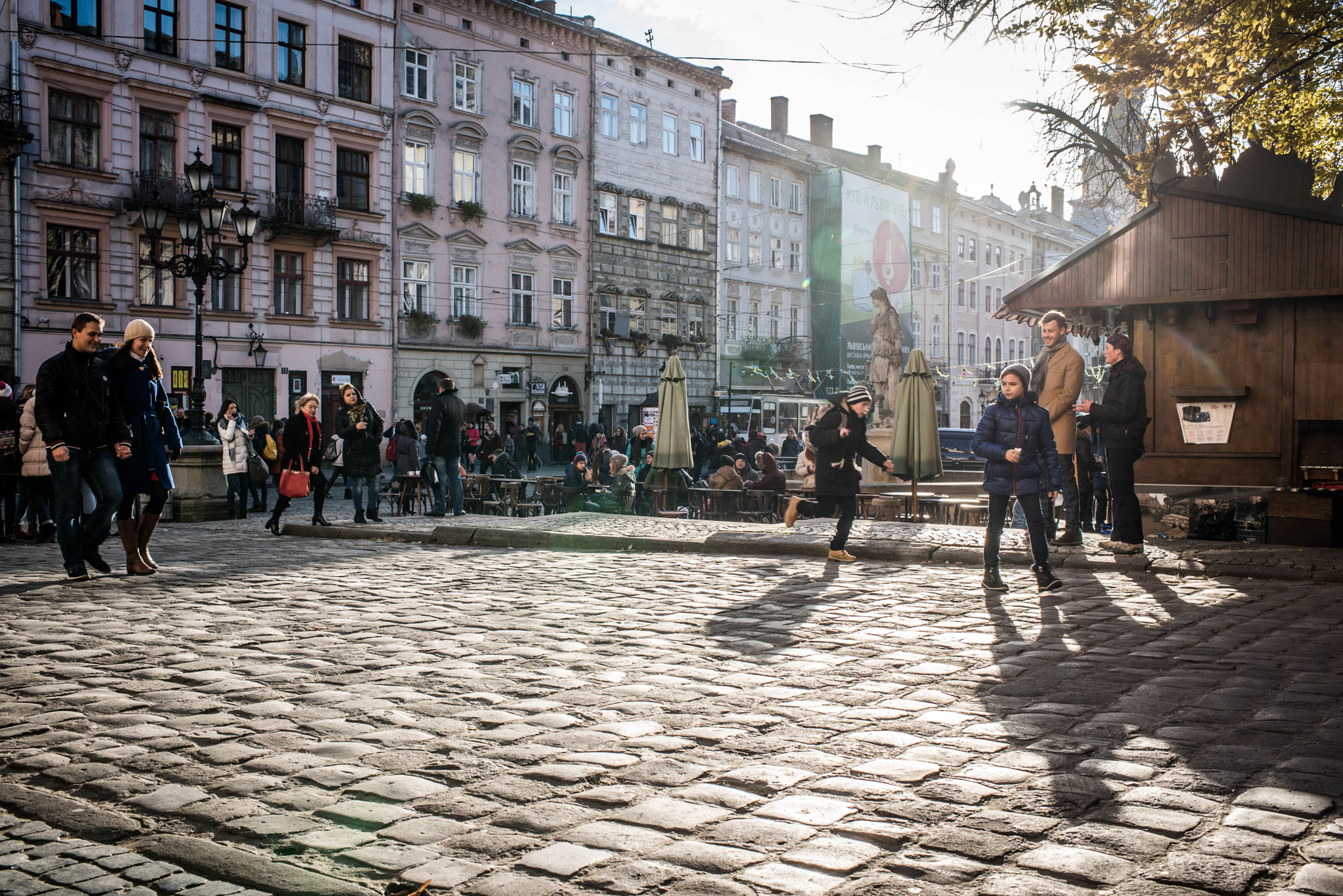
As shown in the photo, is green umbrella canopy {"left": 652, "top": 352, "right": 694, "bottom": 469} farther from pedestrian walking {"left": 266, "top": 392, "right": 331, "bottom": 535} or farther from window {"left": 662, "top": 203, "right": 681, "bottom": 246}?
window {"left": 662, "top": 203, "right": 681, "bottom": 246}

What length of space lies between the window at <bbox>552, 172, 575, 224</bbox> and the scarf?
33.3 m

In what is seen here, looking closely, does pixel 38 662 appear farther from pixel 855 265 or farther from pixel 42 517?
pixel 855 265

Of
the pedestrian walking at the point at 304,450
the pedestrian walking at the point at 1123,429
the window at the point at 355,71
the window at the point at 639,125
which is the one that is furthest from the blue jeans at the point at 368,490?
the window at the point at 639,125

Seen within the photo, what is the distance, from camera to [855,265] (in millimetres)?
59062

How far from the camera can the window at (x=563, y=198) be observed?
138ft

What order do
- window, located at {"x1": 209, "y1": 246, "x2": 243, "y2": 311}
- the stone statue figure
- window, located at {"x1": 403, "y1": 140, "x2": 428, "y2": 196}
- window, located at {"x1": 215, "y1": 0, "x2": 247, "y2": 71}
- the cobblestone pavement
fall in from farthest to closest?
window, located at {"x1": 403, "y1": 140, "x2": 428, "y2": 196} < window, located at {"x1": 215, "y1": 0, "x2": 247, "y2": 71} < window, located at {"x1": 209, "y1": 246, "x2": 243, "y2": 311} < the stone statue figure < the cobblestone pavement

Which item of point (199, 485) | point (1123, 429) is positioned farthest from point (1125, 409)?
point (199, 485)

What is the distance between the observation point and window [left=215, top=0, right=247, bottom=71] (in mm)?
31719

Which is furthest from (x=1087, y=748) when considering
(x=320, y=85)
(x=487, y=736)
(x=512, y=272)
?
(x=512, y=272)

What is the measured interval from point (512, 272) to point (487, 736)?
121 feet

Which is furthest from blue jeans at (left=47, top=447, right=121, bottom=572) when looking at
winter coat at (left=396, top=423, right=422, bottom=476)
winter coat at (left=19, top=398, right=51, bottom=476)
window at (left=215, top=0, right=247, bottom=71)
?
window at (left=215, top=0, right=247, bottom=71)

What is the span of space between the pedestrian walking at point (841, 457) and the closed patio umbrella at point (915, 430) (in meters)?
4.03

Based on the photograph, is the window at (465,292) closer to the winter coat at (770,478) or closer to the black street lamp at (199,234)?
the black street lamp at (199,234)

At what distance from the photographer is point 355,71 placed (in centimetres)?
3541
